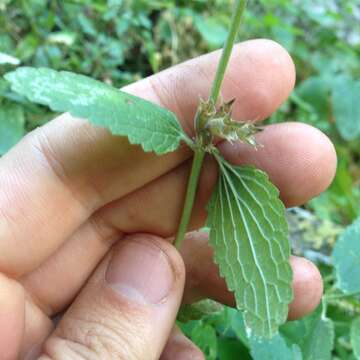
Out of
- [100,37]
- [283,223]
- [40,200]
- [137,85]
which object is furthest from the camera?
[100,37]

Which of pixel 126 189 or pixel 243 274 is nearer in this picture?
pixel 243 274

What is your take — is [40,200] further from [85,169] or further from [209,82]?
[209,82]

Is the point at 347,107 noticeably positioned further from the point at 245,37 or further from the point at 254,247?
the point at 254,247

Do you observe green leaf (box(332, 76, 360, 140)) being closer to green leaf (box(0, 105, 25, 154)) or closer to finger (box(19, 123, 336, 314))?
finger (box(19, 123, 336, 314))

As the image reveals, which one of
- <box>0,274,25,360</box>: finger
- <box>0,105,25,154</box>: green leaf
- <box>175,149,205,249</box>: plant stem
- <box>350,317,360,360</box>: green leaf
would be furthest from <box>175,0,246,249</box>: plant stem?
<box>0,105,25,154</box>: green leaf

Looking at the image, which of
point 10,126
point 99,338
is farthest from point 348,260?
point 10,126

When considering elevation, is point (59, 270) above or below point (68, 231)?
below

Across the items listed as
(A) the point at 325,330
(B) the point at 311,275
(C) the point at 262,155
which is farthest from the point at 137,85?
(A) the point at 325,330
